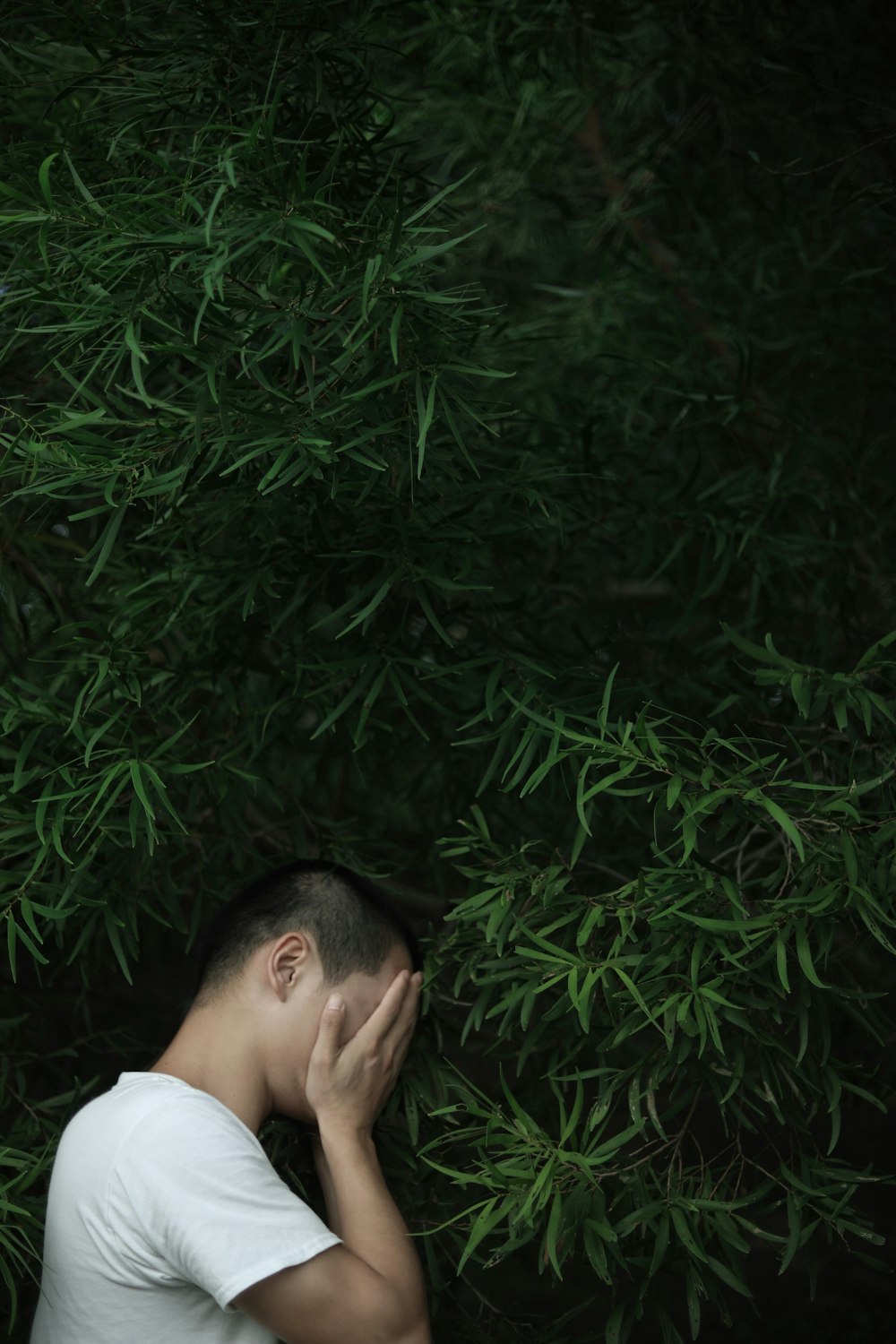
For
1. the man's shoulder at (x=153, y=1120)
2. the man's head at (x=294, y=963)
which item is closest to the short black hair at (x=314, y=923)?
the man's head at (x=294, y=963)

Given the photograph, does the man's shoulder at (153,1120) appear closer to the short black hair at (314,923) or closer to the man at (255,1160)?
the man at (255,1160)

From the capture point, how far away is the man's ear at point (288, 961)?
1.34 m

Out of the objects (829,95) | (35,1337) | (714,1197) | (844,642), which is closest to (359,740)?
(714,1197)

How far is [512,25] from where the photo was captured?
2.03 m

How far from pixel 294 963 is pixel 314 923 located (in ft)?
0.15

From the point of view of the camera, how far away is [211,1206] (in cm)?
112

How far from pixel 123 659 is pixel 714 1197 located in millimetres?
823

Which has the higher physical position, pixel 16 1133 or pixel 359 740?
pixel 359 740

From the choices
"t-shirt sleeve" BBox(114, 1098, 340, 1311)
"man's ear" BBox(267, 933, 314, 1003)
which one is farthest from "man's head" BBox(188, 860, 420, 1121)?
"t-shirt sleeve" BBox(114, 1098, 340, 1311)

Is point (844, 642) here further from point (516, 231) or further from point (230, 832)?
point (516, 231)

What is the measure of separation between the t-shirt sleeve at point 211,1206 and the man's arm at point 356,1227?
27 mm

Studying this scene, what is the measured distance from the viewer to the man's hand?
4.26ft

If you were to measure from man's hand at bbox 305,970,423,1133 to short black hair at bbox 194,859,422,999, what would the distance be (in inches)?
1.6

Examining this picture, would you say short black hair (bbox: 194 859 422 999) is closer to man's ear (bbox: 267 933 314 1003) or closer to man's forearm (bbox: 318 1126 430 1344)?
man's ear (bbox: 267 933 314 1003)
